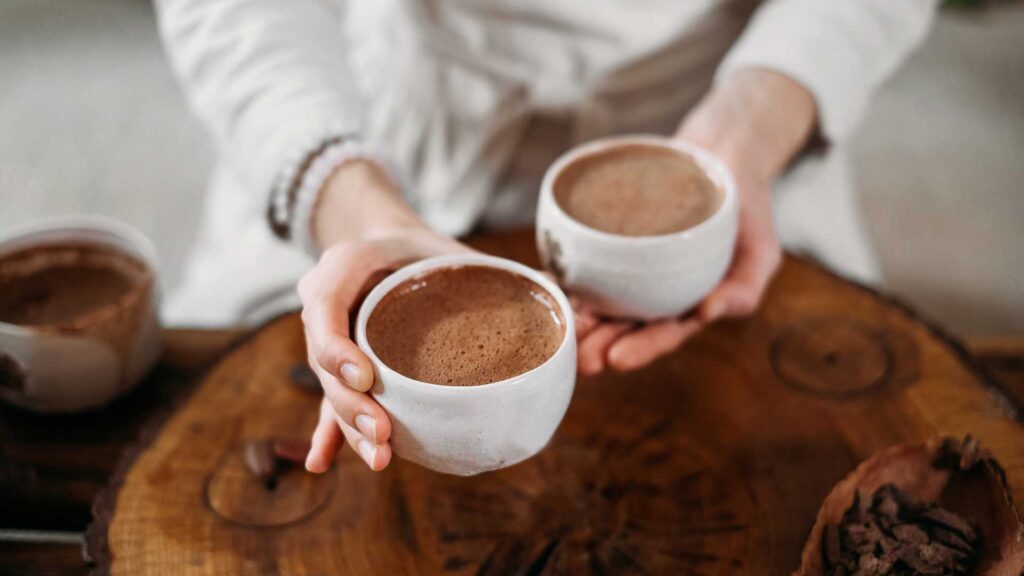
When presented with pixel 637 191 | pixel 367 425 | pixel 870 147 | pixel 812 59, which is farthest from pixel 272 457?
pixel 870 147

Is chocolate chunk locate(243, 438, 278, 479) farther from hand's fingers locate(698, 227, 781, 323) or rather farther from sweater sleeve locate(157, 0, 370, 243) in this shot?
hand's fingers locate(698, 227, 781, 323)

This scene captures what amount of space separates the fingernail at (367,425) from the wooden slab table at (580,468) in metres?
0.16

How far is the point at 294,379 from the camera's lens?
3.07 feet

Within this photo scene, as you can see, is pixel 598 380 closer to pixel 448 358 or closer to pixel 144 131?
pixel 448 358

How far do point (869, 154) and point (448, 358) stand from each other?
2.06 metres

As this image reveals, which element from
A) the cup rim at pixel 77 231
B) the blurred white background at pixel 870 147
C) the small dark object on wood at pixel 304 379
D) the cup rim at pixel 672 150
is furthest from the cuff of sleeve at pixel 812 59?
the blurred white background at pixel 870 147

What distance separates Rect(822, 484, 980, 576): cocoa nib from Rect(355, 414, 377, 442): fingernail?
0.36 metres

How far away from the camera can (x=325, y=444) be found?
0.75 meters

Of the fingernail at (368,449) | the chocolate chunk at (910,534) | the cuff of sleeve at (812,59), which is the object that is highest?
the cuff of sleeve at (812,59)

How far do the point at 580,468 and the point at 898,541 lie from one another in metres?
0.28

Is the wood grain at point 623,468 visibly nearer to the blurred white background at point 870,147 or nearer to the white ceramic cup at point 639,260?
the white ceramic cup at point 639,260

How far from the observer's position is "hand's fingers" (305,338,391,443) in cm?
66

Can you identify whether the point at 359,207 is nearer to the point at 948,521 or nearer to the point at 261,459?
the point at 261,459

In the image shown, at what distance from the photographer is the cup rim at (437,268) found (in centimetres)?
63
